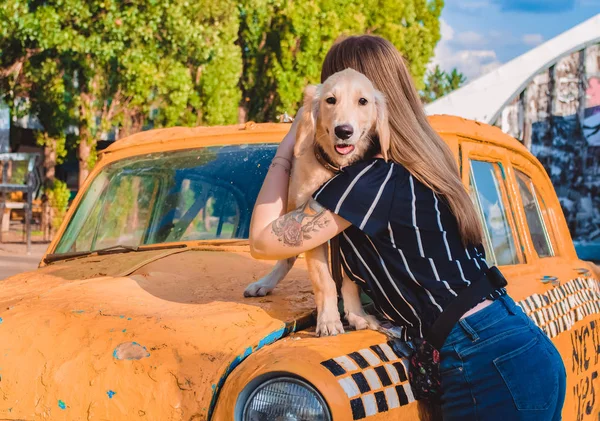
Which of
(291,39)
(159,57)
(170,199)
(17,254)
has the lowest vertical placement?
(17,254)

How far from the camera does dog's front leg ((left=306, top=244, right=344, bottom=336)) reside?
8.29 ft

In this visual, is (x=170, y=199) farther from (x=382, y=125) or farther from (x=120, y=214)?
(x=382, y=125)

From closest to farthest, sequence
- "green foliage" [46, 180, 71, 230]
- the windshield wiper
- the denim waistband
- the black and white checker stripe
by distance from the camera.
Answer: the denim waistband < the black and white checker stripe < the windshield wiper < "green foliage" [46, 180, 71, 230]

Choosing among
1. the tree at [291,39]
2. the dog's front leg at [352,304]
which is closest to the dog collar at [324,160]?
the dog's front leg at [352,304]

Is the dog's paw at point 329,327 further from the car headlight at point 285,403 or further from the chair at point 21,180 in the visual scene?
the chair at point 21,180

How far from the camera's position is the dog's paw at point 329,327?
2.51m

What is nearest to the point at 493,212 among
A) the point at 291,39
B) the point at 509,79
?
the point at 509,79

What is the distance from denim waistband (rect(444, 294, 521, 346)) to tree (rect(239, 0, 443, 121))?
23.6m

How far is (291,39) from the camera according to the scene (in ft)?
89.6

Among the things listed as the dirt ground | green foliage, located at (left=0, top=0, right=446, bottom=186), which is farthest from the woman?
green foliage, located at (left=0, top=0, right=446, bottom=186)

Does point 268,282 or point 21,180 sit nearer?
point 268,282

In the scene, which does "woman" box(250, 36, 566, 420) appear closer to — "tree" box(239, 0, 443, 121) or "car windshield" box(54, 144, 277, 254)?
"car windshield" box(54, 144, 277, 254)

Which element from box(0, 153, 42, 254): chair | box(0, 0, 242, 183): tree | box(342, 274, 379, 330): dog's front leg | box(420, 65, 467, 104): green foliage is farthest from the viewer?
box(420, 65, 467, 104): green foliage

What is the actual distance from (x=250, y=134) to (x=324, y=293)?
67.6 inches
